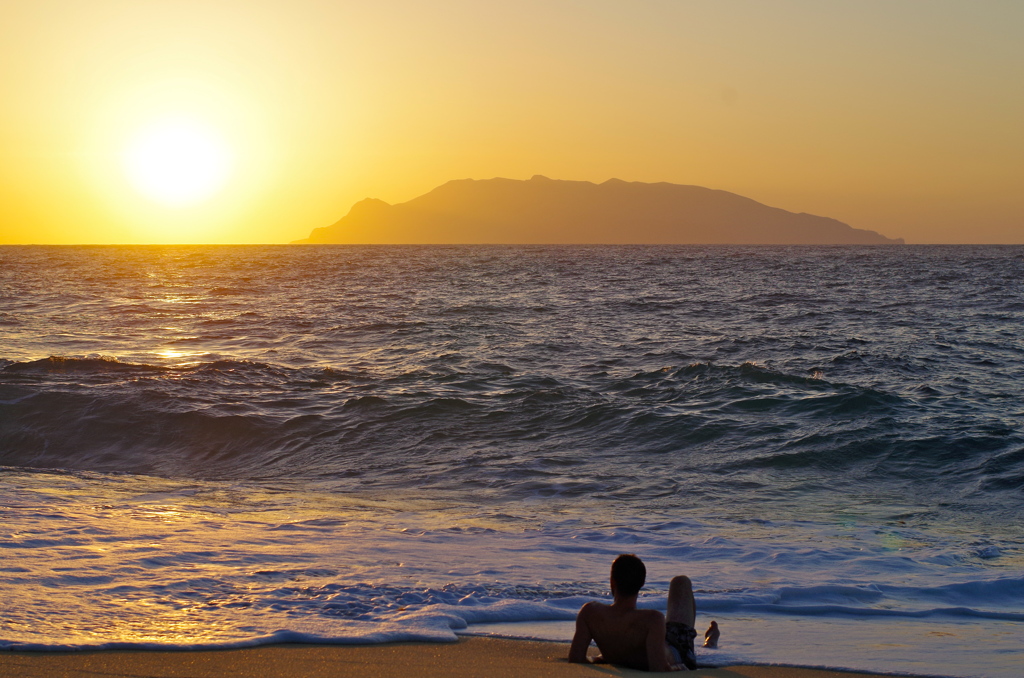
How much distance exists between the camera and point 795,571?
6555 mm

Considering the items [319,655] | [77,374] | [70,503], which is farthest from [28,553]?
[77,374]

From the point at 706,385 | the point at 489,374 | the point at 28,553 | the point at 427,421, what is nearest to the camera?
A: the point at 28,553

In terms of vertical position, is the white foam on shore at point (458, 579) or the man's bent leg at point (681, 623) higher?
the man's bent leg at point (681, 623)

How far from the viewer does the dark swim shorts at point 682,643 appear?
4406mm

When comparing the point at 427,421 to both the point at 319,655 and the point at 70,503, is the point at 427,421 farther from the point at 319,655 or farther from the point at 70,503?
the point at 319,655

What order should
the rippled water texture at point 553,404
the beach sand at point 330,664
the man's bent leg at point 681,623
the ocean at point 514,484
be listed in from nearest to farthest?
the beach sand at point 330,664 < the man's bent leg at point 681,623 < the ocean at point 514,484 < the rippled water texture at point 553,404

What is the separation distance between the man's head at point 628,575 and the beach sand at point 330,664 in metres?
0.41

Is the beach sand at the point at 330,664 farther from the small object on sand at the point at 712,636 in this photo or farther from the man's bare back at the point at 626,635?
the small object on sand at the point at 712,636

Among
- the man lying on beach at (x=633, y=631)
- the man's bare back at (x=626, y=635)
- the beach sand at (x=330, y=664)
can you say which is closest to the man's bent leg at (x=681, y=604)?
the man lying on beach at (x=633, y=631)

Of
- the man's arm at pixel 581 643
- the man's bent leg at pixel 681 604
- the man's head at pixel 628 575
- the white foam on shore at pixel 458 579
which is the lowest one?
the white foam on shore at pixel 458 579

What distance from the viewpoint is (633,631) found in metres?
4.38

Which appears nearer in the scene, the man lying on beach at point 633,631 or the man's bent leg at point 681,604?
the man lying on beach at point 633,631

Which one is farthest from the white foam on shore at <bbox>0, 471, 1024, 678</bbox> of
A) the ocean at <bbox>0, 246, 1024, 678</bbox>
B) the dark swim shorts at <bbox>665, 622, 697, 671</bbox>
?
the dark swim shorts at <bbox>665, 622, 697, 671</bbox>

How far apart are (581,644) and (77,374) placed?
49.8 feet
